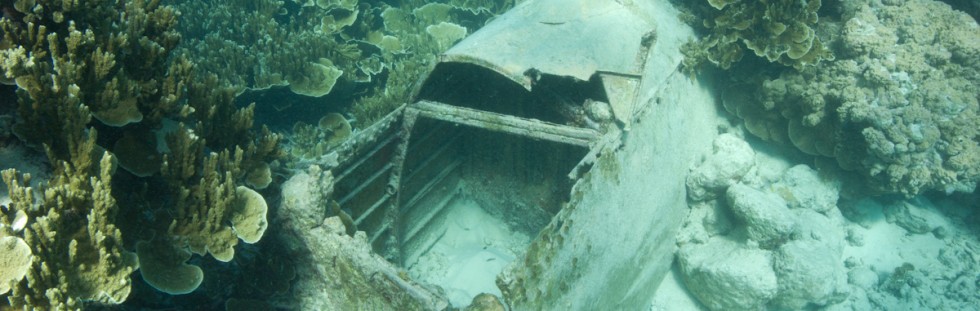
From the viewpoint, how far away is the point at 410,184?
4594mm

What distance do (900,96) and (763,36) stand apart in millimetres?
1368

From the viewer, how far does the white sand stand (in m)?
4.68

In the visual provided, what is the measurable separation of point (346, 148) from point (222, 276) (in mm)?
1104

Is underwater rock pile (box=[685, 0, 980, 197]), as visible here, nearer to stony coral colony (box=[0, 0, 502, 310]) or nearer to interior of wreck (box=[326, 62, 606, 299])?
interior of wreck (box=[326, 62, 606, 299])

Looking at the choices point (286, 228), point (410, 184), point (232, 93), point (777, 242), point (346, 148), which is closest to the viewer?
point (286, 228)

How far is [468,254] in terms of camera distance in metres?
5.07

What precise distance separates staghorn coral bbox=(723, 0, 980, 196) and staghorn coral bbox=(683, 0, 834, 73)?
0.28 meters

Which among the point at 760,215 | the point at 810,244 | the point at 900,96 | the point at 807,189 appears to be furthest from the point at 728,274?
the point at 900,96

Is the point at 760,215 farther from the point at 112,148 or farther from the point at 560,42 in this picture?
the point at 112,148

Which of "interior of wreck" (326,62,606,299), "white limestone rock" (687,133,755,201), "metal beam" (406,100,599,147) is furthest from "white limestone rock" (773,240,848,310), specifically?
"metal beam" (406,100,599,147)

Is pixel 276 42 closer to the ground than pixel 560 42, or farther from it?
closer to the ground

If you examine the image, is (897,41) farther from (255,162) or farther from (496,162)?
(255,162)

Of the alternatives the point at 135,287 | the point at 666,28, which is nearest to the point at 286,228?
the point at 135,287

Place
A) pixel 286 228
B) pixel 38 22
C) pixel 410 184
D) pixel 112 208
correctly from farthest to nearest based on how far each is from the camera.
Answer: pixel 410 184 < pixel 286 228 < pixel 38 22 < pixel 112 208
